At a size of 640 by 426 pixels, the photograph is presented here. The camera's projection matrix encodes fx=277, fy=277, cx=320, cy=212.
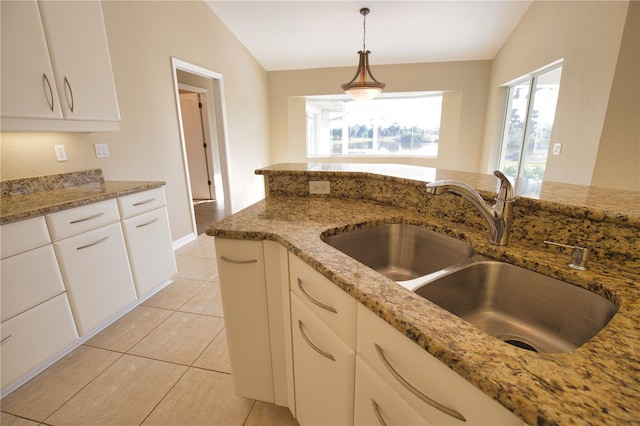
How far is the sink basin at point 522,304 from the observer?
2.33 feet

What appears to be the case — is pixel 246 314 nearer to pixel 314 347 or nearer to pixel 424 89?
pixel 314 347

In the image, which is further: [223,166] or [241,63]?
[241,63]

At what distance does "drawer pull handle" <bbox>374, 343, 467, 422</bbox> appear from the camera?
48 centimetres

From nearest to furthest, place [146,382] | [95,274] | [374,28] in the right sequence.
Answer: [146,382] → [95,274] → [374,28]

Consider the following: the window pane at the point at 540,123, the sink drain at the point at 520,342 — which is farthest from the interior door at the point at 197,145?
the sink drain at the point at 520,342

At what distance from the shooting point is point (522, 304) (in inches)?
32.4

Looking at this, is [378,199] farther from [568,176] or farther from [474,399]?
[568,176]

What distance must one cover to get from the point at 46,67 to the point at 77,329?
1.53 meters

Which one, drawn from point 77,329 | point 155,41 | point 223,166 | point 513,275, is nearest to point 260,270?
point 513,275

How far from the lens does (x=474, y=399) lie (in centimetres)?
44


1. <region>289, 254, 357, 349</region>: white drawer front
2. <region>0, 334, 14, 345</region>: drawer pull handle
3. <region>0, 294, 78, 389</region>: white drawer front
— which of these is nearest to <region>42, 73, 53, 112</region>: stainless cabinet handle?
<region>0, 294, 78, 389</region>: white drawer front

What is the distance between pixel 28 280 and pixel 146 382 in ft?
2.54

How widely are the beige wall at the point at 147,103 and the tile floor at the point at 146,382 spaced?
4.03 feet

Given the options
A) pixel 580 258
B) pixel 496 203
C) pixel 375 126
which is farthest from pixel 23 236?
pixel 375 126
